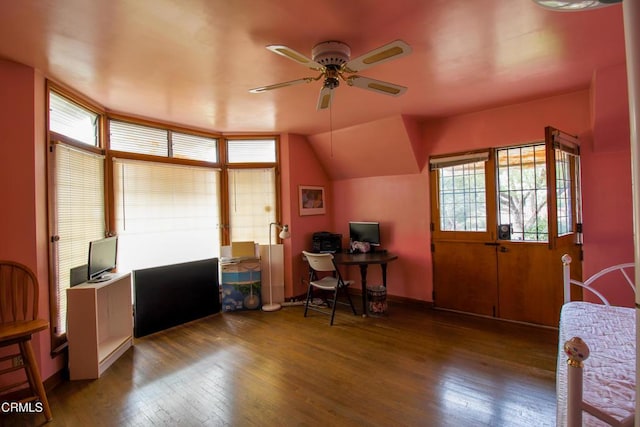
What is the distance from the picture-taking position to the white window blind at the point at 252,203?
14.7 ft

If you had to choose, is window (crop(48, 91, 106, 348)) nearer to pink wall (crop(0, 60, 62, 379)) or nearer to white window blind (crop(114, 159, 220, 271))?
pink wall (crop(0, 60, 62, 379))

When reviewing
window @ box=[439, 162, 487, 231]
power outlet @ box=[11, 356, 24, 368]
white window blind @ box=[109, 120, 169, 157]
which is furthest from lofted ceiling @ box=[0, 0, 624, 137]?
power outlet @ box=[11, 356, 24, 368]

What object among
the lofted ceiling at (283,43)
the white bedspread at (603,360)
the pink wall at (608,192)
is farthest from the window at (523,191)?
the white bedspread at (603,360)

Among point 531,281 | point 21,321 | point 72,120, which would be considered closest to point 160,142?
point 72,120

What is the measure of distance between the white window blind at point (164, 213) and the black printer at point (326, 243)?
143 centimetres

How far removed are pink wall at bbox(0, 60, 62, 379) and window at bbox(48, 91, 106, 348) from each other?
3.4 inches

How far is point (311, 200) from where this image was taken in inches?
193

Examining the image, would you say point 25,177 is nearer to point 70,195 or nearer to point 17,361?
point 70,195

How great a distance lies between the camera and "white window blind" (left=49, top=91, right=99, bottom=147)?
2705 mm

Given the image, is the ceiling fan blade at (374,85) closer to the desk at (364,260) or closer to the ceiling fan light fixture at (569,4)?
the ceiling fan light fixture at (569,4)

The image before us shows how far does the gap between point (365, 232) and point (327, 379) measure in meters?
2.48

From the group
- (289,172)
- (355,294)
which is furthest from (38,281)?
(355,294)

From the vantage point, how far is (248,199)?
4.53m

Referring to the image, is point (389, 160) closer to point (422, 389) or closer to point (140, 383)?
point (422, 389)
